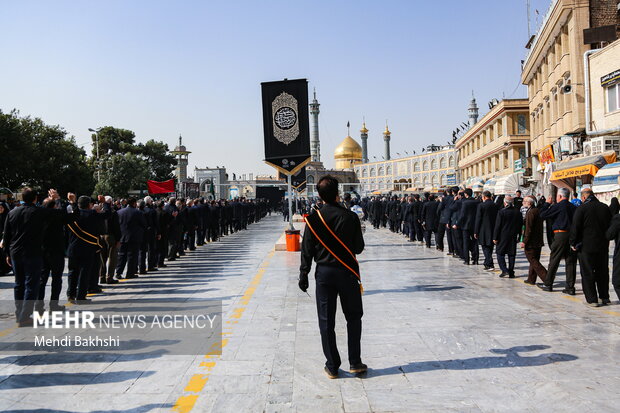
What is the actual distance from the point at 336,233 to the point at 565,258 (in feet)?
18.1

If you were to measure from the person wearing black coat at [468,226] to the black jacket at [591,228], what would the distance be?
4624 millimetres

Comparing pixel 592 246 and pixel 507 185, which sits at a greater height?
pixel 507 185

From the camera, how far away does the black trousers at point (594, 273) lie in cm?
775

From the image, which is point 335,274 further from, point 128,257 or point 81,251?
point 128,257

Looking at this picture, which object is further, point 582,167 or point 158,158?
point 158,158

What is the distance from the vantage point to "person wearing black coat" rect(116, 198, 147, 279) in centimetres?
1110

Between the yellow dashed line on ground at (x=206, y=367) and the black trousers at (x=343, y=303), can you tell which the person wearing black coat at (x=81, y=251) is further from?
the black trousers at (x=343, y=303)

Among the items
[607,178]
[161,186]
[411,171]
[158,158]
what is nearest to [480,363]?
[607,178]

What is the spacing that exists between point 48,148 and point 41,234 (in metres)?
34.7

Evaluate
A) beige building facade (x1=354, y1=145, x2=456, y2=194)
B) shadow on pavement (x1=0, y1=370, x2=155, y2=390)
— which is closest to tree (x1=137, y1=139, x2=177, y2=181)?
beige building facade (x1=354, y1=145, x2=456, y2=194)

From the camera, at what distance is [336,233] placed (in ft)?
15.9

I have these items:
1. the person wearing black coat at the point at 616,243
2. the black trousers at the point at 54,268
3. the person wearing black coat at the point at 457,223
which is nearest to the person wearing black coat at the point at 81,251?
the black trousers at the point at 54,268

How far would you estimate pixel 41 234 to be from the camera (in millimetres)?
7293

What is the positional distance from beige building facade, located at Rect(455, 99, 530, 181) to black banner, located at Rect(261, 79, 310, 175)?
2117 centimetres
